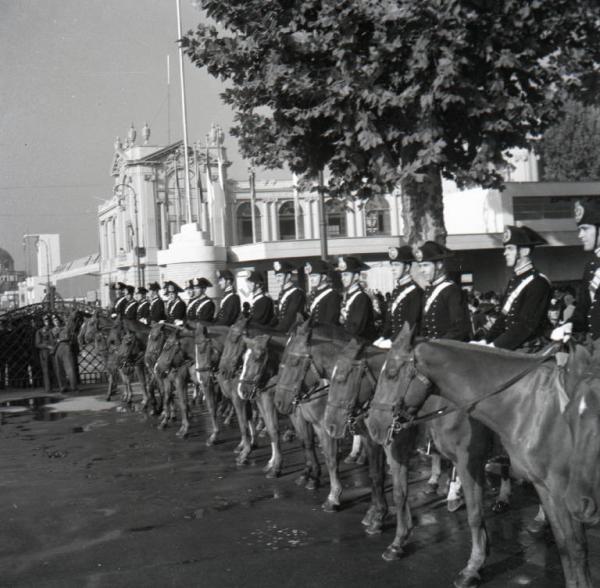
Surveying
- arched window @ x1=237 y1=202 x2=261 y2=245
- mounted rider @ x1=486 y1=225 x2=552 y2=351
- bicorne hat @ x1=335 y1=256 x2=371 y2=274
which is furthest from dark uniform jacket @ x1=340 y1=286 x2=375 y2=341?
arched window @ x1=237 y1=202 x2=261 y2=245

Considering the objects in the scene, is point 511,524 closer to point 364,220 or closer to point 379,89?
point 379,89

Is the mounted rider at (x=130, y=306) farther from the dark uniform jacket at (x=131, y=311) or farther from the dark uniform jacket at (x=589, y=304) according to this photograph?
the dark uniform jacket at (x=589, y=304)

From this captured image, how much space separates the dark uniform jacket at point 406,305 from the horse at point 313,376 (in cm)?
57

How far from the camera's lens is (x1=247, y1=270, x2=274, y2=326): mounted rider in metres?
13.0

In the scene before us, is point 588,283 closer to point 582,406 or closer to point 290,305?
point 582,406

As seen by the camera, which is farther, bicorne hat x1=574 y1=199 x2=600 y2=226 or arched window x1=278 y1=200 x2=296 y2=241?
arched window x1=278 y1=200 x2=296 y2=241

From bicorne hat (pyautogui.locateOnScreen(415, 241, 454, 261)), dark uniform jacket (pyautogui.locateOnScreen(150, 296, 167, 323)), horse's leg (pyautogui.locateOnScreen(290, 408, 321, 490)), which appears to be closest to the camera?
bicorne hat (pyautogui.locateOnScreen(415, 241, 454, 261))

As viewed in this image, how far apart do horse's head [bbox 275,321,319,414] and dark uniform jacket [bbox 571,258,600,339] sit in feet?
9.55

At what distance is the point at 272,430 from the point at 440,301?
3613 mm

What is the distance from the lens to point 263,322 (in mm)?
12984

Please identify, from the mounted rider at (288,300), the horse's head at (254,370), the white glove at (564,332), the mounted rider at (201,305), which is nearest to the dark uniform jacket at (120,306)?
the mounted rider at (201,305)

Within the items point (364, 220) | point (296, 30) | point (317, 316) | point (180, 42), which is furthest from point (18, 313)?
point (364, 220)

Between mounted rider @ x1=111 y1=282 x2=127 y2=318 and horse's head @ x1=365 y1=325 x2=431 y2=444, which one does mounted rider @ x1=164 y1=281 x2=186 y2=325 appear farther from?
horse's head @ x1=365 y1=325 x2=431 y2=444

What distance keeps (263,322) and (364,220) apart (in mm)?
64541
